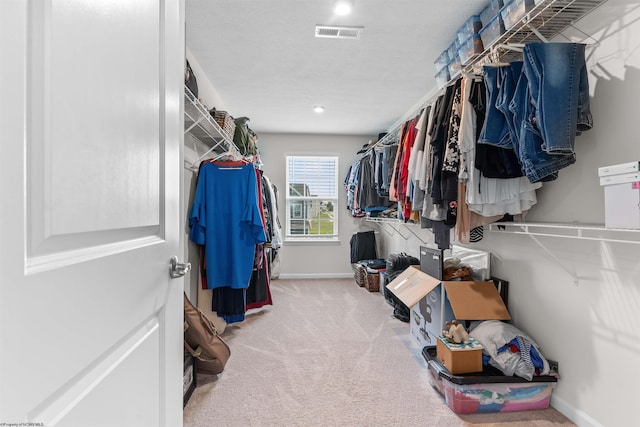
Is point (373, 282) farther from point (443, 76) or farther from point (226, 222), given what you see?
point (443, 76)

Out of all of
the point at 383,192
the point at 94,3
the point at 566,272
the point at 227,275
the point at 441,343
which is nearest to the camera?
the point at 94,3

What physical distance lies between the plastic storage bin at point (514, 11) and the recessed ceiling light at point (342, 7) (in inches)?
35.4

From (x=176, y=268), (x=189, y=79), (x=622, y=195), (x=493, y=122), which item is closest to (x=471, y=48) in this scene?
(x=493, y=122)

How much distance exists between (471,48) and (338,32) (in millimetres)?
932

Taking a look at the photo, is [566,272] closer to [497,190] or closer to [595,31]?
[497,190]

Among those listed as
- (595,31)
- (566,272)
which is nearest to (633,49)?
(595,31)

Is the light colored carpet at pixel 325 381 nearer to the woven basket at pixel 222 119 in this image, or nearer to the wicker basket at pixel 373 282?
the wicker basket at pixel 373 282

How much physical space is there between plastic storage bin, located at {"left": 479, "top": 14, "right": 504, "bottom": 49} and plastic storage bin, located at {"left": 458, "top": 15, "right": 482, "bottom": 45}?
9cm

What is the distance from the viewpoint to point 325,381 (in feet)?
6.73

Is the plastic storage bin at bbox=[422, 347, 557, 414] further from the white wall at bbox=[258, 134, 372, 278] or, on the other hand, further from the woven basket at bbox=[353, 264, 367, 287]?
the white wall at bbox=[258, 134, 372, 278]

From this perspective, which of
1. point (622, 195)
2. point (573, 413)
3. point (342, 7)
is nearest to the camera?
point (622, 195)

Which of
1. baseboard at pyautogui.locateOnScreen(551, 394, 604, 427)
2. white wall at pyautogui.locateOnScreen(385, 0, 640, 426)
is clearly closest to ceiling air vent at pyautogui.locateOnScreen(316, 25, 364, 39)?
white wall at pyautogui.locateOnScreen(385, 0, 640, 426)

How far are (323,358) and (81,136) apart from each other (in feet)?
7.27

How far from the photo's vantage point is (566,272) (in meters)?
1.71
